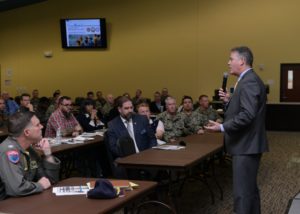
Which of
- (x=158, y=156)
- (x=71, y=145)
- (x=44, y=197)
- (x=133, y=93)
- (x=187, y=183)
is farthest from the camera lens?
(x=133, y=93)

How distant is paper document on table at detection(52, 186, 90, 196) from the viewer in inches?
109

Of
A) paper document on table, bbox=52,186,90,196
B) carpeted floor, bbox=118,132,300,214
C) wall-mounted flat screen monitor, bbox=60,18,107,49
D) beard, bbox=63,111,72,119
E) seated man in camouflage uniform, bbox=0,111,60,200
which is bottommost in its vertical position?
carpeted floor, bbox=118,132,300,214

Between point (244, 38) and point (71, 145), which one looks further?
point (244, 38)

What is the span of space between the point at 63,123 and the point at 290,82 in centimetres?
841

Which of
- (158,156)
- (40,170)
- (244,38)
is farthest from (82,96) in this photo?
(40,170)

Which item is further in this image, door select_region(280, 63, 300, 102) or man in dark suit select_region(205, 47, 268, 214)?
door select_region(280, 63, 300, 102)

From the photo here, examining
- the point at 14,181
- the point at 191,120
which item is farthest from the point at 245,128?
the point at 191,120

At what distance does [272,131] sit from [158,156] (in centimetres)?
908

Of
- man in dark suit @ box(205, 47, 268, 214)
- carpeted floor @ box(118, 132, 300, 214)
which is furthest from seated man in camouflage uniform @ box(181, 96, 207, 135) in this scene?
man in dark suit @ box(205, 47, 268, 214)

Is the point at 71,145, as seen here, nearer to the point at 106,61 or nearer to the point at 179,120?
the point at 179,120

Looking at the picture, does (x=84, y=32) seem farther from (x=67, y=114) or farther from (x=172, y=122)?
(x=172, y=122)

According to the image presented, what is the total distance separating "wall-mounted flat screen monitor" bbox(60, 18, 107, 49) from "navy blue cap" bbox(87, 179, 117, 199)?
12.3 meters

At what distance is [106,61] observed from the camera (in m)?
14.9

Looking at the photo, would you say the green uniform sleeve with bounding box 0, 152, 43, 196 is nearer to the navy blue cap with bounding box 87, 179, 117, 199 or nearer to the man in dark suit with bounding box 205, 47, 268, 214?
the navy blue cap with bounding box 87, 179, 117, 199
